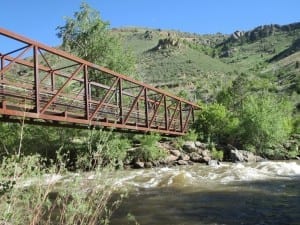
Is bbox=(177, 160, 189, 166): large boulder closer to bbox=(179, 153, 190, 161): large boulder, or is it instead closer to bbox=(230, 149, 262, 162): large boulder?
bbox=(179, 153, 190, 161): large boulder

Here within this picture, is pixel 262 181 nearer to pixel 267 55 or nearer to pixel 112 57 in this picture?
pixel 112 57

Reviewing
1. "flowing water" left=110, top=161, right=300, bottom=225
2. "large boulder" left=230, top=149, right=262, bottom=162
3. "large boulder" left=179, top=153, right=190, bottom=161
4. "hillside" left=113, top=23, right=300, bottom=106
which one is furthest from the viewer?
"hillside" left=113, top=23, right=300, bottom=106

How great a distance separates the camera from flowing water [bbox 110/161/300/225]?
12.0 m

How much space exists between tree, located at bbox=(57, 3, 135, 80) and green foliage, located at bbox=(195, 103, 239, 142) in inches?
306

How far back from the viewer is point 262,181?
19828 mm

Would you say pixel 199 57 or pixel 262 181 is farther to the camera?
pixel 199 57

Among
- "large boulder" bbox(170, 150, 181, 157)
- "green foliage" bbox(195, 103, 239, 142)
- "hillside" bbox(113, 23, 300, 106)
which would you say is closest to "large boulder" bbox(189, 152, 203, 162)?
"large boulder" bbox(170, 150, 181, 157)

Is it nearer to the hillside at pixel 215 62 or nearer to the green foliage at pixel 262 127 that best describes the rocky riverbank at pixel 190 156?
the green foliage at pixel 262 127

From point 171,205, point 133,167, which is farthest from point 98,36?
point 171,205

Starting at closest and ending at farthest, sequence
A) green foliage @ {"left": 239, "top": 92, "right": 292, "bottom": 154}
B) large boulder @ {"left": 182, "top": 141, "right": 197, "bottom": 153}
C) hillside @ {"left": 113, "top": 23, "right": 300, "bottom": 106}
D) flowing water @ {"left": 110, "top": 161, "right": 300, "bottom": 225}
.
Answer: flowing water @ {"left": 110, "top": 161, "right": 300, "bottom": 225}, large boulder @ {"left": 182, "top": 141, "right": 197, "bottom": 153}, green foliage @ {"left": 239, "top": 92, "right": 292, "bottom": 154}, hillside @ {"left": 113, "top": 23, "right": 300, "bottom": 106}

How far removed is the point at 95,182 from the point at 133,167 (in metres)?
23.3

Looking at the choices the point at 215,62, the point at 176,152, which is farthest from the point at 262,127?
the point at 215,62

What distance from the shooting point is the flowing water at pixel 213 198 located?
12.0 m

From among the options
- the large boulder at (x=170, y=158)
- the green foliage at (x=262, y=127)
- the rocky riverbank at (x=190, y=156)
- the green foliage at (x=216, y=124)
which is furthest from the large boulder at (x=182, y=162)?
the green foliage at (x=262, y=127)
